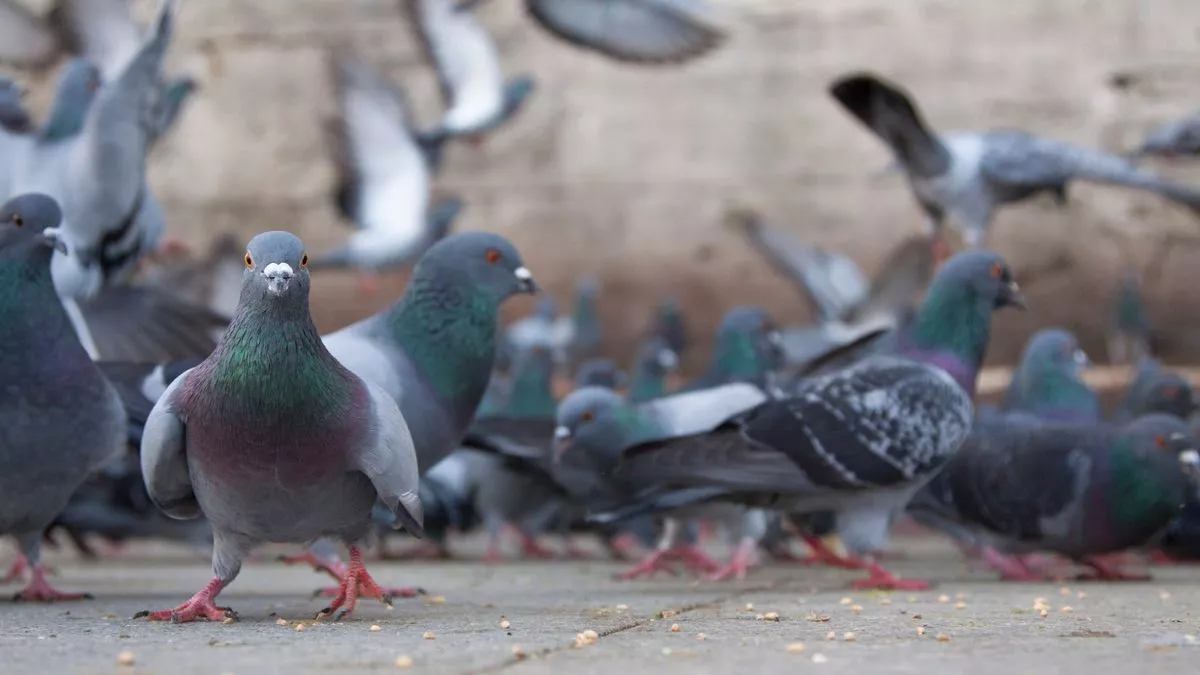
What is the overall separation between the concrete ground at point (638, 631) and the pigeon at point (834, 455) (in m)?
0.33

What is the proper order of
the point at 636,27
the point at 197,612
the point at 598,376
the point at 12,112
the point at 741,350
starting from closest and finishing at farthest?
1. the point at 197,612
2. the point at 598,376
3. the point at 741,350
4. the point at 12,112
5. the point at 636,27

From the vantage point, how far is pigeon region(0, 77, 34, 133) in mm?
9680

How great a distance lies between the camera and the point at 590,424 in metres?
7.52

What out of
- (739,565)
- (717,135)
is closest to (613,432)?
(739,565)

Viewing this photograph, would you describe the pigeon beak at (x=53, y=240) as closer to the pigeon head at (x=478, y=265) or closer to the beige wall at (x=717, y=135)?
the pigeon head at (x=478, y=265)

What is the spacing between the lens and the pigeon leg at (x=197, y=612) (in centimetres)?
450

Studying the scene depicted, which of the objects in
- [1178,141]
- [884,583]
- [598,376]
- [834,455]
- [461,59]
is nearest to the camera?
[884,583]

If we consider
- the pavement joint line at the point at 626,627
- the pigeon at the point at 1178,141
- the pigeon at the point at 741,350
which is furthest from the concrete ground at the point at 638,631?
the pigeon at the point at 1178,141

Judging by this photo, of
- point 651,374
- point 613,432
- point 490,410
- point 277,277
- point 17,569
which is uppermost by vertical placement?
point 277,277

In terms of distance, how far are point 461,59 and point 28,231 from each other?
29.6 ft

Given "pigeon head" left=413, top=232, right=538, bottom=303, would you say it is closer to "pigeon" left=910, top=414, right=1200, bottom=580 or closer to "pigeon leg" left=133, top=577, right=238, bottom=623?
"pigeon leg" left=133, top=577, right=238, bottom=623

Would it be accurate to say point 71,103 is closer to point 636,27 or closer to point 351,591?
point 351,591

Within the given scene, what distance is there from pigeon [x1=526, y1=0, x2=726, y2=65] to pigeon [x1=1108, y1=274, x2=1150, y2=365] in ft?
14.7

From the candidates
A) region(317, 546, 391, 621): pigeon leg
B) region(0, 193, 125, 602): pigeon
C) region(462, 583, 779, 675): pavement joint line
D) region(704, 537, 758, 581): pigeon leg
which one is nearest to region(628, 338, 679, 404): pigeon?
region(704, 537, 758, 581): pigeon leg
